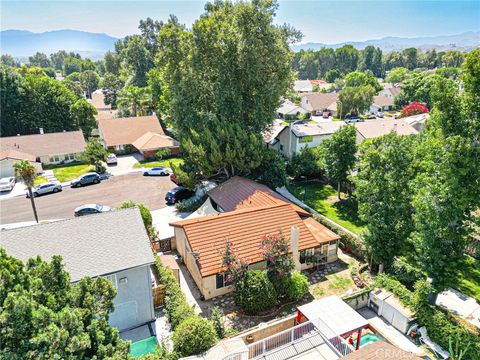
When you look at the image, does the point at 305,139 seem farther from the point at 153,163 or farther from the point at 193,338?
the point at 193,338

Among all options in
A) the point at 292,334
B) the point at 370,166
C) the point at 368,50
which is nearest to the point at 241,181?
the point at 370,166

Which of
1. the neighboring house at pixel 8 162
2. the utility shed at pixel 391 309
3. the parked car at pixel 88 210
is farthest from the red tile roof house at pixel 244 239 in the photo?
the neighboring house at pixel 8 162

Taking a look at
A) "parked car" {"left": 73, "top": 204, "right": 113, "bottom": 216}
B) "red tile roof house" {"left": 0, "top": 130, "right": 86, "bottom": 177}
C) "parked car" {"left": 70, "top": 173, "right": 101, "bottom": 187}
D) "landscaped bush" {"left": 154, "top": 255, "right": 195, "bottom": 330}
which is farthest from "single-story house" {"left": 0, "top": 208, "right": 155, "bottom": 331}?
"red tile roof house" {"left": 0, "top": 130, "right": 86, "bottom": 177}

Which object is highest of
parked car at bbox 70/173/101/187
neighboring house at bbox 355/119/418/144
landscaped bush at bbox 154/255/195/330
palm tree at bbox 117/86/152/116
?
palm tree at bbox 117/86/152/116

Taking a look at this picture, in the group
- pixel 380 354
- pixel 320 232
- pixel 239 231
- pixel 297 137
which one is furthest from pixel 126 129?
pixel 380 354

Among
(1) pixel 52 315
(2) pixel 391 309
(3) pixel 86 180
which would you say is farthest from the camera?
(3) pixel 86 180

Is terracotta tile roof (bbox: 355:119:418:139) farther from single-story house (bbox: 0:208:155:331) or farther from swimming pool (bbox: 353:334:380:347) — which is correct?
single-story house (bbox: 0:208:155:331)

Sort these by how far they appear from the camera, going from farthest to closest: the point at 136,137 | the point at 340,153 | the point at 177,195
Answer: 1. the point at 136,137
2. the point at 177,195
3. the point at 340,153
